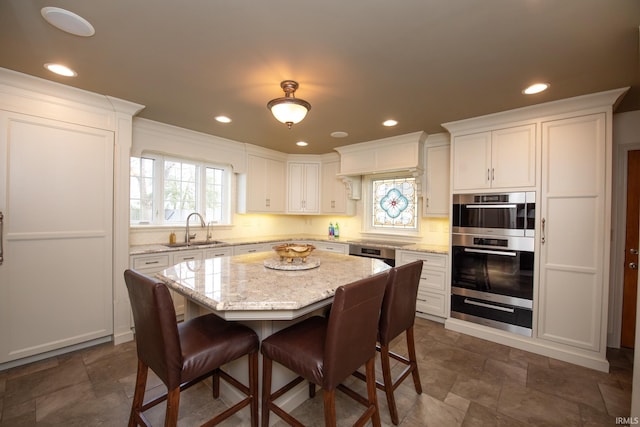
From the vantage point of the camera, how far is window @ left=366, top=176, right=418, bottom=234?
416 centimetres

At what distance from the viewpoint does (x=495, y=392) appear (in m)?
2.08

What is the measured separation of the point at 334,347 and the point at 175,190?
3343 millimetres

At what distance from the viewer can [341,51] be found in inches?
71.2

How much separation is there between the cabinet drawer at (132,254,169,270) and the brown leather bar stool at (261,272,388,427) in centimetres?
207

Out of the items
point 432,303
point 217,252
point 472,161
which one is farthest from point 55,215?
point 472,161

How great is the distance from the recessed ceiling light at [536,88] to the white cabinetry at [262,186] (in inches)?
135

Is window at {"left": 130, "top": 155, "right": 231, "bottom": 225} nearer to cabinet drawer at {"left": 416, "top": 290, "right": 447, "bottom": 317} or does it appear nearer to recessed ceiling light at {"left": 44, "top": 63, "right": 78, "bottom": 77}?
recessed ceiling light at {"left": 44, "top": 63, "right": 78, "bottom": 77}

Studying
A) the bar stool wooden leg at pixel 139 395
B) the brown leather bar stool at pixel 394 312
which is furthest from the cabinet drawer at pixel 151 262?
the brown leather bar stool at pixel 394 312

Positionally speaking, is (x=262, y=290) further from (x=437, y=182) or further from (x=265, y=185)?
(x=265, y=185)

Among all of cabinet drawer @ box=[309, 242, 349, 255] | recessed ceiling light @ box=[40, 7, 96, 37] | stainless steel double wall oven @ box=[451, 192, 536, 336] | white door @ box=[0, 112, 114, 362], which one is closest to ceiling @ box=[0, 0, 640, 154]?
recessed ceiling light @ box=[40, 7, 96, 37]

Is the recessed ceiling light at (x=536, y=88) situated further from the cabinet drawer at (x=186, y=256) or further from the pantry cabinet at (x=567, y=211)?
the cabinet drawer at (x=186, y=256)

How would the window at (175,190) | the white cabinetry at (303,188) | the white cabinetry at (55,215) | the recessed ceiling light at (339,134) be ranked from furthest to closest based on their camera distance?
the white cabinetry at (303,188), the recessed ceiling light at (339,134), the window at (175,190), the white cabinetry at (55,215)

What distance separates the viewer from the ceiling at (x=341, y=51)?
1.46 m

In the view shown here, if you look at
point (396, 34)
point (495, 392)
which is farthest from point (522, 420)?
point (396, 34)
